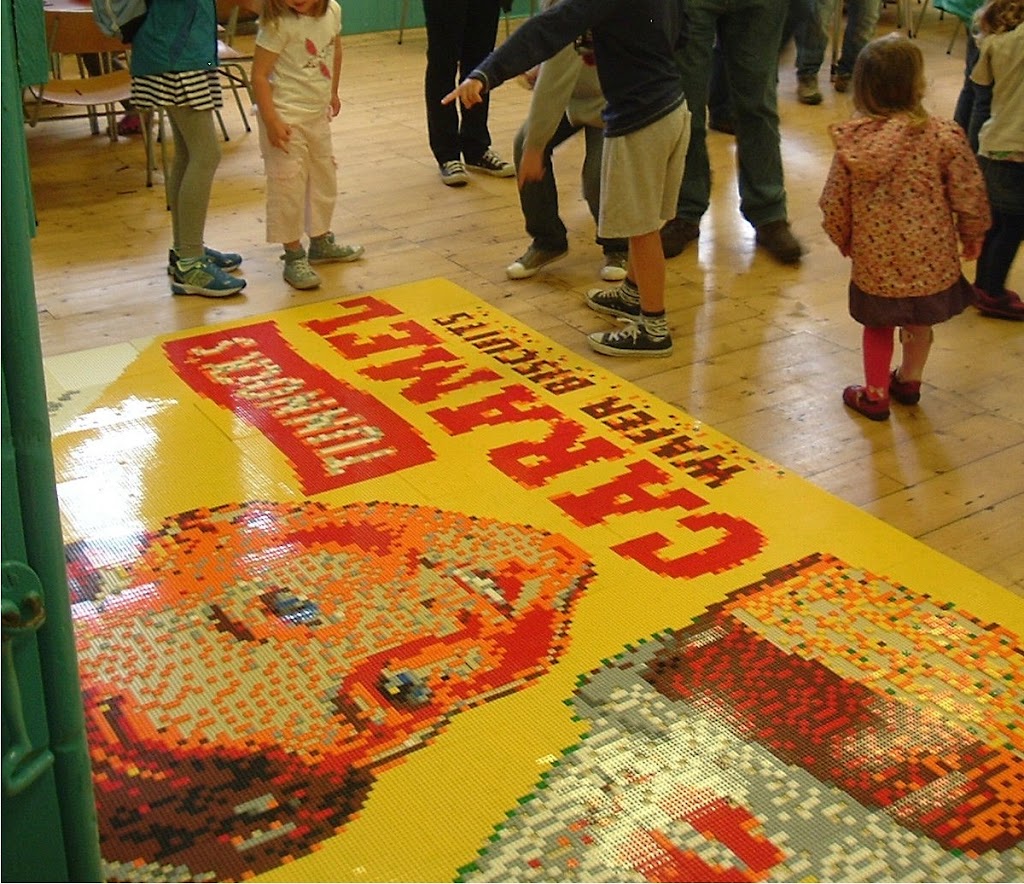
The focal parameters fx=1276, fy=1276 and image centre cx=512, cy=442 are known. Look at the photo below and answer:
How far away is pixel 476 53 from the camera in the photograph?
17.2ft

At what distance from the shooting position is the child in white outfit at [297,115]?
3.77m

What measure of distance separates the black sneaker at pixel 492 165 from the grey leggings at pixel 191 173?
1525 millimetres

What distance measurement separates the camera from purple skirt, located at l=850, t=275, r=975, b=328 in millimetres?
3053

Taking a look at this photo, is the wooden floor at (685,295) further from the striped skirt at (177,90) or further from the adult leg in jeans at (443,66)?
the striped skirt at (177,90)

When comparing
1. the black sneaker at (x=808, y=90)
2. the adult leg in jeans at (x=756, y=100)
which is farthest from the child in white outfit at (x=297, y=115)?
the black sneaker at (x=808, y=90)

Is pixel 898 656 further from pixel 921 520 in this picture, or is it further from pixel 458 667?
pixel 458 667

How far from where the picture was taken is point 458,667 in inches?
90.3

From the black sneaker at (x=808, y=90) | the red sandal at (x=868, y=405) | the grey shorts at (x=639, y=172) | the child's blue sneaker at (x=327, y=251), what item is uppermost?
the grey shorts at (x=639, y=172)

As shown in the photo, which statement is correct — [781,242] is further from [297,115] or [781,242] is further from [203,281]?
[203,281]

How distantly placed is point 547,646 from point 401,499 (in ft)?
2.09

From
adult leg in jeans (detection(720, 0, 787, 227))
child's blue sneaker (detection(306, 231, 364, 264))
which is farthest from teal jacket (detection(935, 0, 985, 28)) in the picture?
child's blue sneaker (detection(306, 231, 364, 264))

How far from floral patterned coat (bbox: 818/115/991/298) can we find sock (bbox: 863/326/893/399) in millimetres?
116

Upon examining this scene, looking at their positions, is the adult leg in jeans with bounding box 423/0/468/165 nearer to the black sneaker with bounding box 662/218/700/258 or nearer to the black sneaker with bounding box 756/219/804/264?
the black sneaker with bounding box 662/218/700/258

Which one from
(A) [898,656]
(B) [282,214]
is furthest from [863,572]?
(B) [282,214]
